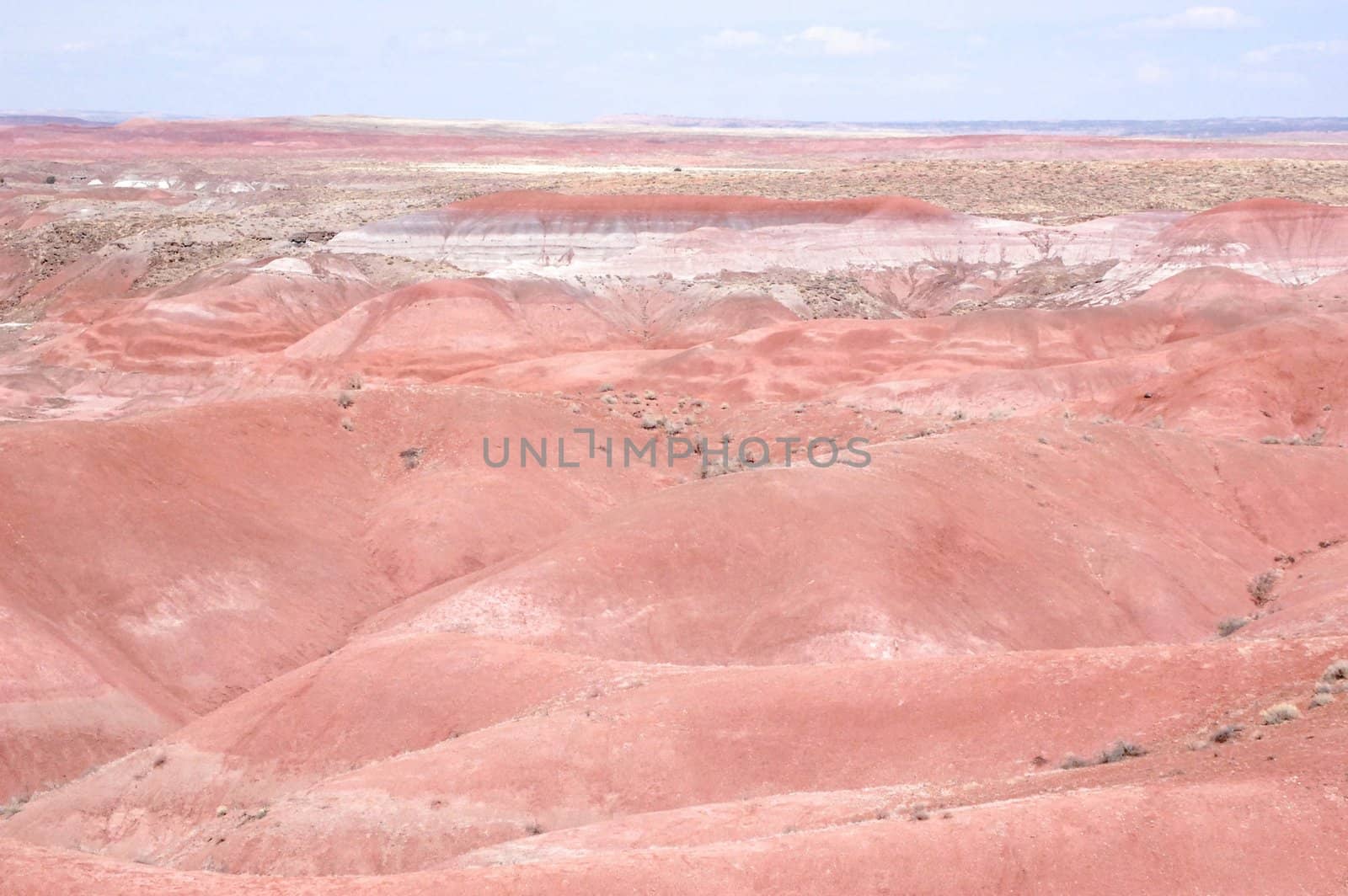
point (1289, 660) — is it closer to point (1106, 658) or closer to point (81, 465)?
point (1106, 658)

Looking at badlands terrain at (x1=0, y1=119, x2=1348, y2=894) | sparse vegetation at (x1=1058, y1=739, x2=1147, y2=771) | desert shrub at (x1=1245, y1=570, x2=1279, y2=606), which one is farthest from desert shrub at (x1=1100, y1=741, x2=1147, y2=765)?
desert shrub at (x1=1245, y1=570, x2=1279, y2=606)

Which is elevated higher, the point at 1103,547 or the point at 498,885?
the point at 498,885

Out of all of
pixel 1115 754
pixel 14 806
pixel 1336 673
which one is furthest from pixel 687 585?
pixel 1336 673

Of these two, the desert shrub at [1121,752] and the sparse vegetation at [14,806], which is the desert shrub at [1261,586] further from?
the sparse vegetation at [14,806]

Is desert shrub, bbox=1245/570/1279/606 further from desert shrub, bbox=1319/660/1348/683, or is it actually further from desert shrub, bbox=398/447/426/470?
desert shrub, bbox=398/447/426/470

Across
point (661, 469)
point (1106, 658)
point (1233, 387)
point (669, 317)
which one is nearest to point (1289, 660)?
point (1106, 658)
